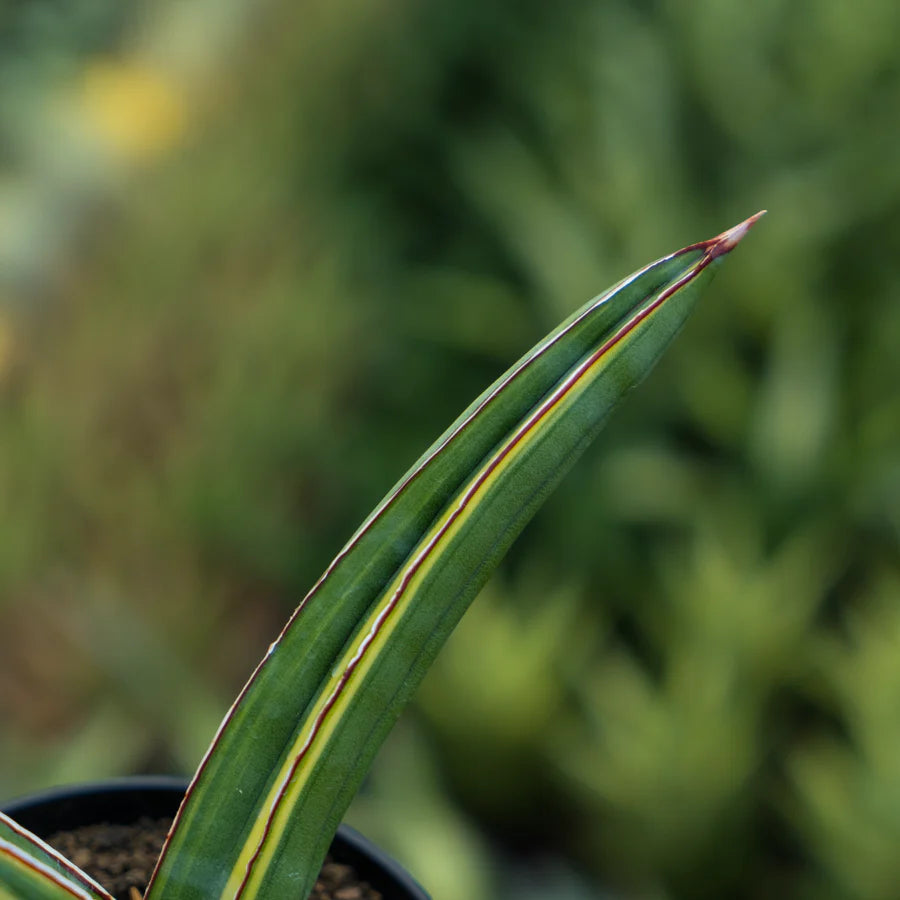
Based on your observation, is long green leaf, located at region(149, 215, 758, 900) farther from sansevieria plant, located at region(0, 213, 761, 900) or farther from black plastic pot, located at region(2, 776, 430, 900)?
black plastic pot, located at region(2, 776, 430, 900)

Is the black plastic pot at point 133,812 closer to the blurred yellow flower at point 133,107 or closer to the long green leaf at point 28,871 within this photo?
the long green leaf at point 28,871

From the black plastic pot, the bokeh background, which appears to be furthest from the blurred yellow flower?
the black plastic pot

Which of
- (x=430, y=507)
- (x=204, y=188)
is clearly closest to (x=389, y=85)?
(x=204, y=188)

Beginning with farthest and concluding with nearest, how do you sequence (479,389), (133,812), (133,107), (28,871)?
(479,389) → (133,107) → (133,812) → (28,871)

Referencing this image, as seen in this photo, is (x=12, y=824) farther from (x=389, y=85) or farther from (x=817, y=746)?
(x=389, y=85)

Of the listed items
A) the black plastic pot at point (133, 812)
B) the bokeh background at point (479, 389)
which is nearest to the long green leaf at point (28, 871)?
the black plastic pot at point (133, 812)

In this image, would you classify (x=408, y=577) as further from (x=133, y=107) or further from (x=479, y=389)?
(x=479, y=389)

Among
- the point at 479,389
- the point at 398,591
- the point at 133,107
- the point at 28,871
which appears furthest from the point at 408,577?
the point at 479,389

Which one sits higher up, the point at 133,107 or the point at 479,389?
the point at 133,107
